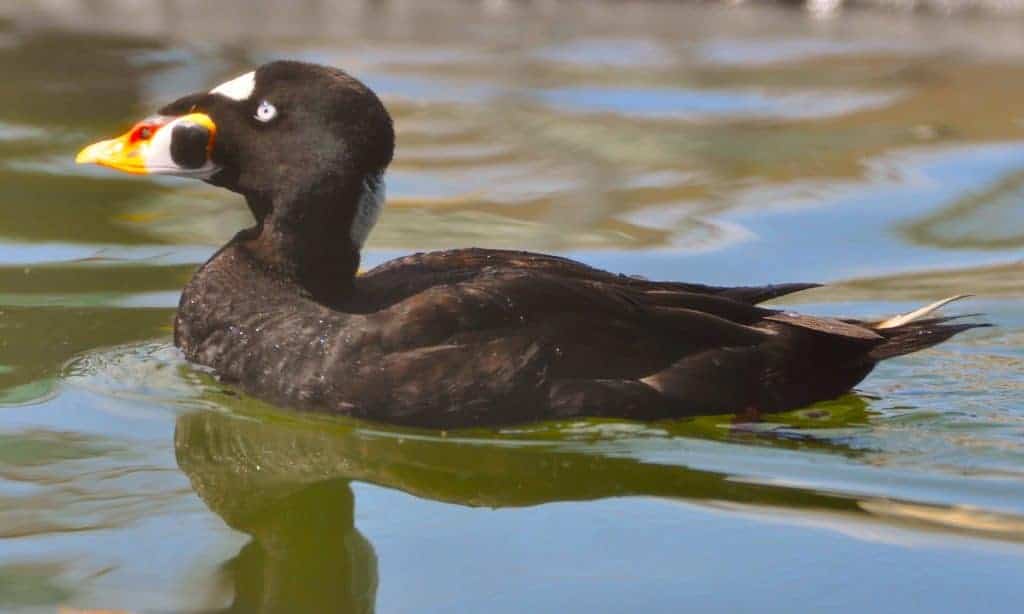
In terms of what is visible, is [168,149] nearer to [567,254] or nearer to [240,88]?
[240,88]

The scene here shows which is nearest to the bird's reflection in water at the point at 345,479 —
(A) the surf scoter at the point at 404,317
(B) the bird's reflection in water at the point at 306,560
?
(B) the bird's reflection in water at the point at 306,560

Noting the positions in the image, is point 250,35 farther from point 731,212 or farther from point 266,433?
point 266,433

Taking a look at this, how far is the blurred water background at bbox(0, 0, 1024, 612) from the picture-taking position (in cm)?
504

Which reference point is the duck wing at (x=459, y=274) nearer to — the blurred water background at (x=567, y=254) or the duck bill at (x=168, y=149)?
the blurred water background at (x=567, y=254)

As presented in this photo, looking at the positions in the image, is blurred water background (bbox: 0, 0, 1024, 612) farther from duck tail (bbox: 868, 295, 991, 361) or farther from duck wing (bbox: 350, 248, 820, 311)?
duck wing (bbox: 350, 248, 820, 311)

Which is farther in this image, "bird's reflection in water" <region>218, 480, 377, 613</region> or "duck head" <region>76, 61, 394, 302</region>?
"duck head" <region>76, 61, 394, 302</region>

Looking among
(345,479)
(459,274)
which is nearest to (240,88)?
(459,274)

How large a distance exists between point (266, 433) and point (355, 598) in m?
1.46

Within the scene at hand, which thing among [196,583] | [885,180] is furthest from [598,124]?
[196,583]

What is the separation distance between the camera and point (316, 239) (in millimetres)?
6461

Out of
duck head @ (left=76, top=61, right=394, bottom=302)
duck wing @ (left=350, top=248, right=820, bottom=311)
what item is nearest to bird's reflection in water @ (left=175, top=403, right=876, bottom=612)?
duck wing @ (left=350, top=248, right=820, bottom=311)

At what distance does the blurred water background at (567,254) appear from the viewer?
16.5ft

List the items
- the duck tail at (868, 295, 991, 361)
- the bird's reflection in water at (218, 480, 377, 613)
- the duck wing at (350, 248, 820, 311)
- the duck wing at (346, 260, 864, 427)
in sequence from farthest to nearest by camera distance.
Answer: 1. the duck tail at (868, 295, 991, 361)
2. the duck wing at (350, 248, 820, 311)
3. the duck wing at (346, 260, 864, 427)
4. the bird's reflection in water at (218, 480, 377, 613)

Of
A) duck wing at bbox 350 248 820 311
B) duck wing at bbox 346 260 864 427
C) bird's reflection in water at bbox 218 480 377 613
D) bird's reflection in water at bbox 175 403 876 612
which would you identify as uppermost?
duck wing at bbox 350 248 820 311
